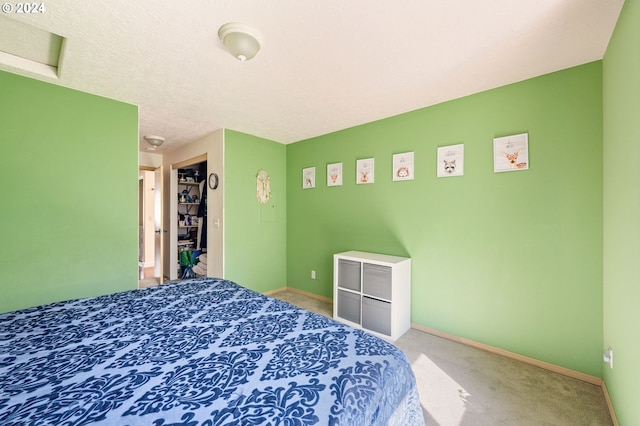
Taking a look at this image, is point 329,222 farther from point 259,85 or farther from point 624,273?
point 624,273

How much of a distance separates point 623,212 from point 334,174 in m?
2.58

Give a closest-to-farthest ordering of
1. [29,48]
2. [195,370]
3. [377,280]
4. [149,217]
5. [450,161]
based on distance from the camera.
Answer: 1. [195,370]
2. [29,48]
3. [450,161]
4. [377,280]
5. [149,217]

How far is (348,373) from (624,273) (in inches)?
64.7

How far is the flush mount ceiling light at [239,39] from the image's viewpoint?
1.49 meters

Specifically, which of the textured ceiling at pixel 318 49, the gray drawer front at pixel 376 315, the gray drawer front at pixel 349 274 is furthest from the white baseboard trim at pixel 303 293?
the textured ceiling at pixel 318 49

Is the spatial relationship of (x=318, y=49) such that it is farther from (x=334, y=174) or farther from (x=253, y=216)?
(x=253, y=216)

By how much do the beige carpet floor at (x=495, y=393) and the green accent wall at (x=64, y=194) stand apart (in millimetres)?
2912

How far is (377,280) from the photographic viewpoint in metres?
2.59

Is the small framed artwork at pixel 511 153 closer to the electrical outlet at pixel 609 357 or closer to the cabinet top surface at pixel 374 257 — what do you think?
the cabinet top surface at pixel 374 257

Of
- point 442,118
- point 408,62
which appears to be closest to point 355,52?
point 408,62

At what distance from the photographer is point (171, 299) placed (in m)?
1.74

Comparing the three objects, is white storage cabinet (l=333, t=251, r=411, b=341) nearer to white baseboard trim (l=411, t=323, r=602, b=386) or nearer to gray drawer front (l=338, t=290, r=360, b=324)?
gray drawer front (l=338, t=290, r=360, b=324)

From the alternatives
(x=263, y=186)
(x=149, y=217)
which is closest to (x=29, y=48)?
(x=263, y=186)

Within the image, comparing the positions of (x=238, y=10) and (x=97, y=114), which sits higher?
(x=238, y=10)
